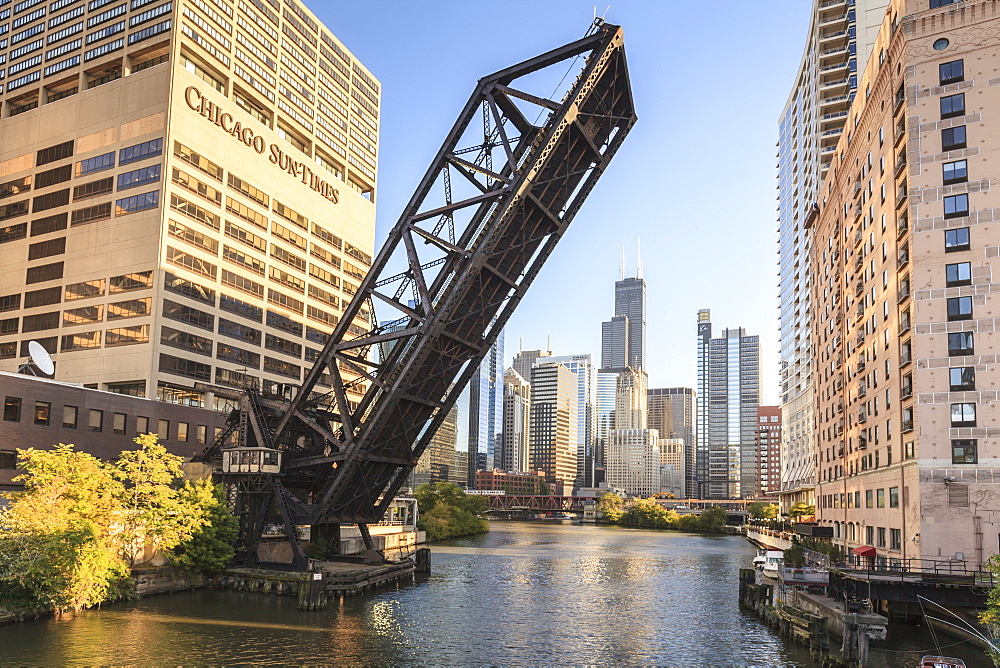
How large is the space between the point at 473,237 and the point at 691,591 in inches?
1110

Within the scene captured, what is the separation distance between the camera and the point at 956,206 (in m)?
42.3

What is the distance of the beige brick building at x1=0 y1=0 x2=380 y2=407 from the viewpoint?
74.6 m

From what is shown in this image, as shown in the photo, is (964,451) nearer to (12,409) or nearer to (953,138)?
(953,138)

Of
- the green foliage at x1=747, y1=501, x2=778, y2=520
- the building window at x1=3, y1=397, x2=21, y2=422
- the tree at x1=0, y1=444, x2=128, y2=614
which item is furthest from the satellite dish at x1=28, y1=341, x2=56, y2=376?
the green foliage at x1=747, y1=501, x2=778, y2=520

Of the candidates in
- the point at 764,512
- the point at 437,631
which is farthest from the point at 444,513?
the point at 764,512

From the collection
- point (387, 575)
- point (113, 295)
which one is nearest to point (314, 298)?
point (113, 295)

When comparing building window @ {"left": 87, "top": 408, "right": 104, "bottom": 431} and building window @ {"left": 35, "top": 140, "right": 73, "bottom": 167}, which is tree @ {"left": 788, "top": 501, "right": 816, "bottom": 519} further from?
building window @ {"left": 35, "top": 140, "right": 73, "bottom": 167}


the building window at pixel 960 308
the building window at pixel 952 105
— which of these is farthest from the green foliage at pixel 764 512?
the building window at pixel 952 105

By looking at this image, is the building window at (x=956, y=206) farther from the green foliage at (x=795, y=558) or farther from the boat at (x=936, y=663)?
the boat at (x=936, y=663)

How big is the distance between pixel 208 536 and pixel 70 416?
544 inches

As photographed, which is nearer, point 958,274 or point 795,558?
point 958,274

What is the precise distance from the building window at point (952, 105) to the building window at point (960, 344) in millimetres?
10916

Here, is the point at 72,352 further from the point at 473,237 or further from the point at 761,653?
the point at 761,653

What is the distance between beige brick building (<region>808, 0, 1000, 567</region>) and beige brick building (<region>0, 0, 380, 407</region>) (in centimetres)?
4897
